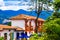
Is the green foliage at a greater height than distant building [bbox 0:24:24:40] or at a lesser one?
greater

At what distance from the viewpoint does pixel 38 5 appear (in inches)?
993

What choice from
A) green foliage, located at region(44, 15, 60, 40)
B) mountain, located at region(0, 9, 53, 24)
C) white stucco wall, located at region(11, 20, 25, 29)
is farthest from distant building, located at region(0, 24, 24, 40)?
green foliage, located at region(44, 15, 60, 40)

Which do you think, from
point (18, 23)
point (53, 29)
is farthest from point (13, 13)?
point (53, 29)

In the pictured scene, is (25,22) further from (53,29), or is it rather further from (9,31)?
(53,29)

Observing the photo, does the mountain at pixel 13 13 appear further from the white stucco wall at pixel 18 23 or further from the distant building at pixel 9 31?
the distant building at pixel 9 31

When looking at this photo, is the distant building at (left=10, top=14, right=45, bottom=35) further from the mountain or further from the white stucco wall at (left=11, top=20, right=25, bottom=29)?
the mountain

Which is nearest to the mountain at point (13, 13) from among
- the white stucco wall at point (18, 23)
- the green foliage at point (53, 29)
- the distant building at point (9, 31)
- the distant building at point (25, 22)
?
the distant building at point (25, 22)

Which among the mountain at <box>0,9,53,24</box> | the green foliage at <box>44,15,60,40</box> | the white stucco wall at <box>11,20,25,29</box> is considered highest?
the green foliage at <box>44,15,60,40</box>

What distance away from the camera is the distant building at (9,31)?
25.2m

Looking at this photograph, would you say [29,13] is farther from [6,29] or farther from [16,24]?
[6,29]

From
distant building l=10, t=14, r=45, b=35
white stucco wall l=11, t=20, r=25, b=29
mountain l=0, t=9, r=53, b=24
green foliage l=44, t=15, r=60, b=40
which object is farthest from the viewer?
white stucco wall l=11, t=20, r=25, b=29

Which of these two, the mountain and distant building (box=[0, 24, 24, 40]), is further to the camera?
the mountain

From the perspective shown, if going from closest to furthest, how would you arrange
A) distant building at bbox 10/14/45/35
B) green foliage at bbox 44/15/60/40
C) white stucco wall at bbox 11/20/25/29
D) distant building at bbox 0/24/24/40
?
1. green foliage at bbox 44/15/60/40
2. distant building at bbox 0/24/24/40
3. distant building at bbox 10/14/45/35
4. white stucco wall at bbox 11/20/25/29

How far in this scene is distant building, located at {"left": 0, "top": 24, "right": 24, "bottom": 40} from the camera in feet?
82.5
